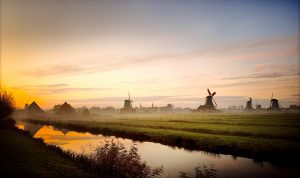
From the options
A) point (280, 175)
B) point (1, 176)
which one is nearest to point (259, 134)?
point (280, 175)

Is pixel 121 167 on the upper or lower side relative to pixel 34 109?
lower

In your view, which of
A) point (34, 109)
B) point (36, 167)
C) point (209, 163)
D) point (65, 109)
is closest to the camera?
point (36, 167)

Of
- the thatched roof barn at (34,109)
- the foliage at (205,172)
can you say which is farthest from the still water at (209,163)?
the thatched roof barn at (34,109)

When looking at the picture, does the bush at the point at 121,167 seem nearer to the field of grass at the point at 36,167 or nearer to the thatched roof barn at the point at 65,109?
the field of grass at the point at 36,167

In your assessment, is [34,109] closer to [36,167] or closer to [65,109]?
[65,109]

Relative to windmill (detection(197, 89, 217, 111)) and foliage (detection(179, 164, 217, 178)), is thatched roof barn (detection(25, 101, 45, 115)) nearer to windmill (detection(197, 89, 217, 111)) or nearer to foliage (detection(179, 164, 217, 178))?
windmill (detection(197, 89, 217, 111))

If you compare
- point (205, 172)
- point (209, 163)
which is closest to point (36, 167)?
point (205, 172)

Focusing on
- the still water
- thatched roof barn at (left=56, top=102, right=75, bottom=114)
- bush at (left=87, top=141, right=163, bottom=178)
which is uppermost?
thatched roof barn at (left=56, top=102, right=75, bottom=114)

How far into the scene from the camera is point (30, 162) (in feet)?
60.2

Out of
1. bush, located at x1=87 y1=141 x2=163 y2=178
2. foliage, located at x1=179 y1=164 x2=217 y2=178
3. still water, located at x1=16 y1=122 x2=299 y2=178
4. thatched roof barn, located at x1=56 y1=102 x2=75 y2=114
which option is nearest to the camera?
bush, located at x1=87 y1=141 x2=163 y2=178

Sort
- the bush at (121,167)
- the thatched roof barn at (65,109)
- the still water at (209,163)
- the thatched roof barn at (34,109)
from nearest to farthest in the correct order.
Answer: the bush at (121,167) < the still water at (209,163) < the thatched roof barn at (65,109) < the thatched roof barn at (34,109)

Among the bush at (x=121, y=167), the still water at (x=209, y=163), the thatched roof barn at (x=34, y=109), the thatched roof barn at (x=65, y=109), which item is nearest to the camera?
the bush at (x=121, y=167)

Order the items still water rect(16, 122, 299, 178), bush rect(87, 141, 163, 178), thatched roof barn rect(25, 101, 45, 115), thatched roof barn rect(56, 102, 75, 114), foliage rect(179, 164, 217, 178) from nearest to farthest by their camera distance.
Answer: bush rect(87, 141, 163, 178) < foliage rect(179, 164, 217, 178) < still water rect(16, 122, 299, 178) < thatched roof barn rect(56, 102, 75, 114) < thatched roof barn rect(25, 101, 45, 115)

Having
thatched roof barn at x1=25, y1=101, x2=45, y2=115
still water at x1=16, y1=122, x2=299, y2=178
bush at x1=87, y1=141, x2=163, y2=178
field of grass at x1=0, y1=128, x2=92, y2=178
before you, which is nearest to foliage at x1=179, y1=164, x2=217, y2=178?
still water at x1=16, y1=122, x2=299, y2=178
